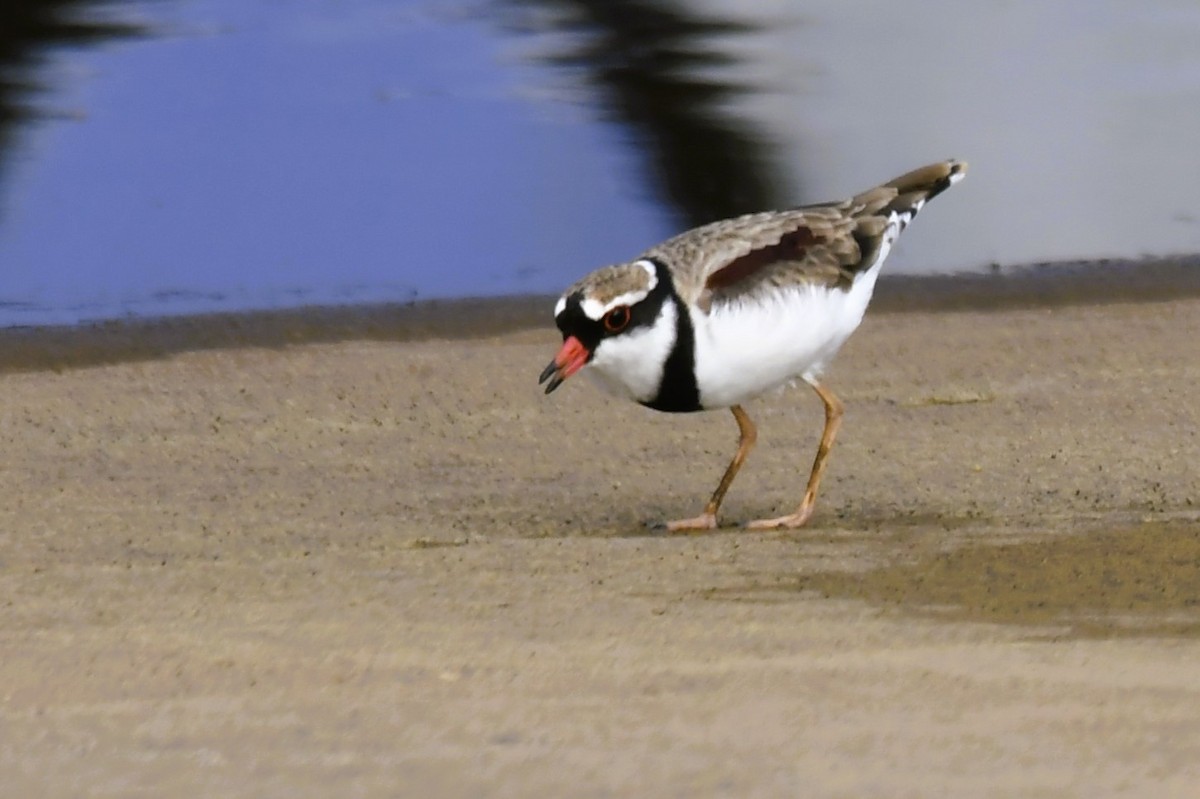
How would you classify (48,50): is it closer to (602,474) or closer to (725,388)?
(602,474)

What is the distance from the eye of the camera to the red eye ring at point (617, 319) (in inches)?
213

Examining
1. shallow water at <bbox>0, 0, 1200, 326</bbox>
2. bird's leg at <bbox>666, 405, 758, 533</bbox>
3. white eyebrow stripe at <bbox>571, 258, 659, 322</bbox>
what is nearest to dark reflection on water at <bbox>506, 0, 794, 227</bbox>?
shallow water at <bbox>0, 0, 1200, 326</bbox>

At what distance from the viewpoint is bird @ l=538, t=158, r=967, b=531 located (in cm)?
543

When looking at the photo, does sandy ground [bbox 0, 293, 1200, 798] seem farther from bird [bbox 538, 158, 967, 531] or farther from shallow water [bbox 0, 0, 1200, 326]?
shallow water [bbox 0, 0, 1200, 326]

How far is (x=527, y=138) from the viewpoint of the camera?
10570 mm

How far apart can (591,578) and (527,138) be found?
19.6 feet

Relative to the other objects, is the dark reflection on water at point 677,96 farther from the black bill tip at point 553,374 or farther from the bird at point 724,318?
the black bill tip at point 553,374

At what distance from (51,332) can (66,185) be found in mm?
1919

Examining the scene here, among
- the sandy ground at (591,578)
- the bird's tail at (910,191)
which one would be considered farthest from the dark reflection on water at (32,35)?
the bird's tail at (910,191)

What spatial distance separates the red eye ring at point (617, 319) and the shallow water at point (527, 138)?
3358 millimetres

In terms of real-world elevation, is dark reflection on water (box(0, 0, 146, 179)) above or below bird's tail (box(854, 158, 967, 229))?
below

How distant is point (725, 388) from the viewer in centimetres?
557

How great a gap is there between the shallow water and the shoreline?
182 mm

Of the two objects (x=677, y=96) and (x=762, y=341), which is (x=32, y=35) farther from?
(x=762, y=341)
